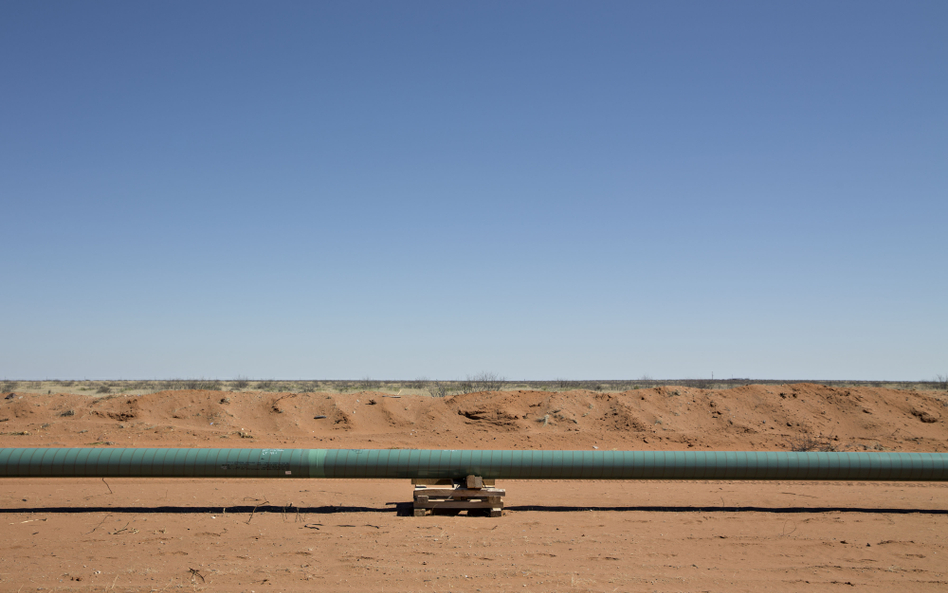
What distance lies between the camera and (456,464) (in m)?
10.4

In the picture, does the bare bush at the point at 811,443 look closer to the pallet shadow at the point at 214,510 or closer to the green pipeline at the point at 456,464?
the green pipeline at the point at 456,464

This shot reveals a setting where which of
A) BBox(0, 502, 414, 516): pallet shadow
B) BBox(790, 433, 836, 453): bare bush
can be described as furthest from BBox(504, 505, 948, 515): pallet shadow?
BBox(790, 433, 836, 453): bare bush

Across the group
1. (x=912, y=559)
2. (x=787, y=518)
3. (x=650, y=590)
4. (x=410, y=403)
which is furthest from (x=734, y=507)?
(x=410, y=403)

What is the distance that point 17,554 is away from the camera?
7.45 meters

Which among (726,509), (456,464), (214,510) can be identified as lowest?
(214,510)

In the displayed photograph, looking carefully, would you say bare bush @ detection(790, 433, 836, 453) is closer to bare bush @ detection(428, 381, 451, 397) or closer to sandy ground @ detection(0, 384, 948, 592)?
sandy ground @ detection(0, 384, 948, 592)

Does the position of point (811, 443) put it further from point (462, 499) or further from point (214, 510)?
point (214, 510)

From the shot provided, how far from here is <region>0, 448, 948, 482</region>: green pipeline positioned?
10.2 meters

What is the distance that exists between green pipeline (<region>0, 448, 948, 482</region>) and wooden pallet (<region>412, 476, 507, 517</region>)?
48cm

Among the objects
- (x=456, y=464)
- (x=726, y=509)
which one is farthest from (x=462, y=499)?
(x=726, y=509)

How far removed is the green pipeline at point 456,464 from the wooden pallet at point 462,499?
1.59 feet

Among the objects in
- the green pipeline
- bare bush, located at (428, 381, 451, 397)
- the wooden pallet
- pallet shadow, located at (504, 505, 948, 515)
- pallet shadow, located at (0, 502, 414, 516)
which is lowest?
pallet shadow, located at (0, 502, 414, 516)

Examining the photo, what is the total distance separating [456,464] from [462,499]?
0.71m

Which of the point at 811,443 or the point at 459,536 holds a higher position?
the point at 811,443
